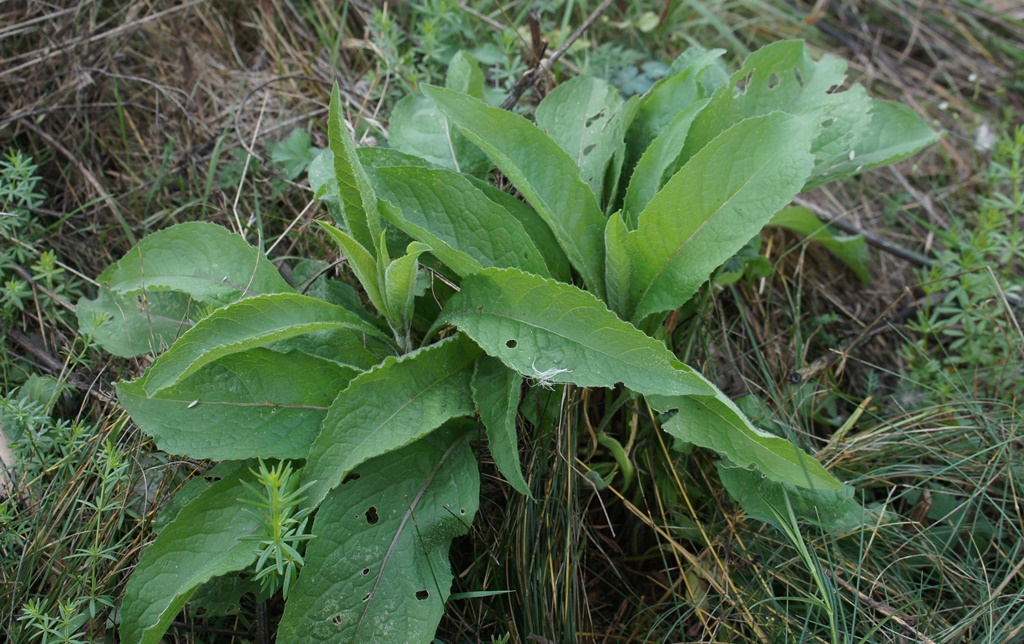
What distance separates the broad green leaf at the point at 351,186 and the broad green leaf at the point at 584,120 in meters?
0.67

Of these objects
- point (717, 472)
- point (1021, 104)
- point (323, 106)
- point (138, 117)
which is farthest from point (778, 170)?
point (1021, 104)

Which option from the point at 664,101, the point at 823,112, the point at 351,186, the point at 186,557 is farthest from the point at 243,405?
the point at 823,112

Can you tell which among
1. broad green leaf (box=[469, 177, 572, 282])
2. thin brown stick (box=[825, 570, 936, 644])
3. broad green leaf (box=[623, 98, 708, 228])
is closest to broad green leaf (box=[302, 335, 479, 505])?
broad green leaf (box=[469, 177, 572, 282])

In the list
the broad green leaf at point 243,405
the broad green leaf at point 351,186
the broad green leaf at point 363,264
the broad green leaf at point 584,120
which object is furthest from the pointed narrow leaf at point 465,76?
the broad green leaf at point 243,405

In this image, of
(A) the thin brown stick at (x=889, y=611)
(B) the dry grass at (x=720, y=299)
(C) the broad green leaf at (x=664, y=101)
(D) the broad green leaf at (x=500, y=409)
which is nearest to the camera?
(D) the broad green leaf at (x=500, y=409)

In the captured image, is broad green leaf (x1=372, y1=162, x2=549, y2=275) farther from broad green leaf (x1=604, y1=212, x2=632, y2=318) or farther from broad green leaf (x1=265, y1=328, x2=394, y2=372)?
broad green leaf (x1=265, y1=328, x2=394, y2=372)

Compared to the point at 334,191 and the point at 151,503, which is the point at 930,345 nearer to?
the point at 334,191

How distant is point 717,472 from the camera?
1.97m

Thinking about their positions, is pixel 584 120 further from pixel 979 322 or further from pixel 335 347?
pixel 979 322

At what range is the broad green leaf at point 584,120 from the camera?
212 cm

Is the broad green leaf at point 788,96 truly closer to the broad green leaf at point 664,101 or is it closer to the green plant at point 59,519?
the broad green leaf at point 664,101

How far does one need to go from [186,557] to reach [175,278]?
71 cm

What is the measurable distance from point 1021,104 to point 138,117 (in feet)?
12.4

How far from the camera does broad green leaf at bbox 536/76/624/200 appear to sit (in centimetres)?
212
